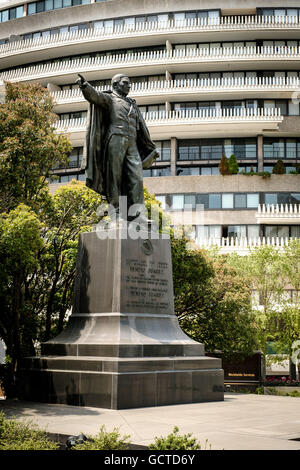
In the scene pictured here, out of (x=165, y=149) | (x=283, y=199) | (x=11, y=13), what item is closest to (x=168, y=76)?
(x=165, y=149)

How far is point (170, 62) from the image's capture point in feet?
158

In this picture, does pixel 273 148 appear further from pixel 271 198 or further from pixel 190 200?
pixel 190 200

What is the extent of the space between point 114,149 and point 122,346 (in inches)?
179

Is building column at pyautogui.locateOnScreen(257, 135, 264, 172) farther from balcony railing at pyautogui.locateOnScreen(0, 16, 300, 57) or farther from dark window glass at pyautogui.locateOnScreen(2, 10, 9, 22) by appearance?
dark window glass at pyautogui.locateOnScreen(2, 10, 9, 22)

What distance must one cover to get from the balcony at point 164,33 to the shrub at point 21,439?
4643 centimetres

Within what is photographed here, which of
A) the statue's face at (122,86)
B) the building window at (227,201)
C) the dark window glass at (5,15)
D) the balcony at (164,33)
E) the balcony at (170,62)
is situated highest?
the dark window glass at (5,15)

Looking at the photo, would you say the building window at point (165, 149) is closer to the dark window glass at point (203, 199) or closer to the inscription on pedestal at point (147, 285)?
the dark window glass at point (203, 199)

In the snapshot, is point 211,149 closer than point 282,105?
Yes

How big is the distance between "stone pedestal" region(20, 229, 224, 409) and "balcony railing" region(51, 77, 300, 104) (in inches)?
1456

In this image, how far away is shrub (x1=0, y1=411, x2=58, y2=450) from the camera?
18.6ft

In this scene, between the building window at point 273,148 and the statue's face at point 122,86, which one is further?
the building window at point 273,148

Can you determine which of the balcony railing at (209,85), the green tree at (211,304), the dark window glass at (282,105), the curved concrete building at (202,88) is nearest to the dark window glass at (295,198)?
the curved concrete building at (202,88)

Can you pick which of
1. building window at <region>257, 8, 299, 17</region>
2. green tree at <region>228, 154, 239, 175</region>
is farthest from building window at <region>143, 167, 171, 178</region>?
building window at <region>257, 8, 299, 17</region>

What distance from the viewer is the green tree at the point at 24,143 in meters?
14.0
